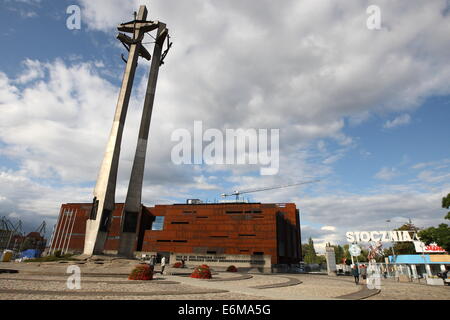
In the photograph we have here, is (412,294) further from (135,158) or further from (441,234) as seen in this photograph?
(135,158)

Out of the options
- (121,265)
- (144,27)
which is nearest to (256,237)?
(121,265)

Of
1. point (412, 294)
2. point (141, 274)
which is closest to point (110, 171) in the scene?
point (141, 274)

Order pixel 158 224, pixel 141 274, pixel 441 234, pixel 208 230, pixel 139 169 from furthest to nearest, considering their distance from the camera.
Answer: pixel 158 224, pixel 208 230, pixel 139 169, pixel 441 234, pixel 141 274

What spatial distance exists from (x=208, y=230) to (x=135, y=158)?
4498cm

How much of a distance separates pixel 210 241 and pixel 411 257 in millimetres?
46197

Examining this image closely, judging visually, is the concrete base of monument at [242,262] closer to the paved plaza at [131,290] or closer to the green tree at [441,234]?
the green tree at [441,234]

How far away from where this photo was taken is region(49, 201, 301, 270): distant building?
67.8 metres

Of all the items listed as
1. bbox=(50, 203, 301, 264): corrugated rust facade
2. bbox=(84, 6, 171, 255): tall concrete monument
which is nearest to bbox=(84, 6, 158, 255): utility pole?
bbox=(84, 6, 171, 255): tall concrete monument

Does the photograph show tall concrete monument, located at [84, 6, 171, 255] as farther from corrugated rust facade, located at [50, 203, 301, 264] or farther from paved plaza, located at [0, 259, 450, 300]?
corrugated rust facade, located at [50, 203, 301, 264]

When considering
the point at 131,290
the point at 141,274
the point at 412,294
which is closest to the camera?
the point at 131,290

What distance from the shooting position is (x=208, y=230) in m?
74.4

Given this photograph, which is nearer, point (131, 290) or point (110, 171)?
point (131, 290)

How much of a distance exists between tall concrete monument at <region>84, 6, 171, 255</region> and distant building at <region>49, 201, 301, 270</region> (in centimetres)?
3475
